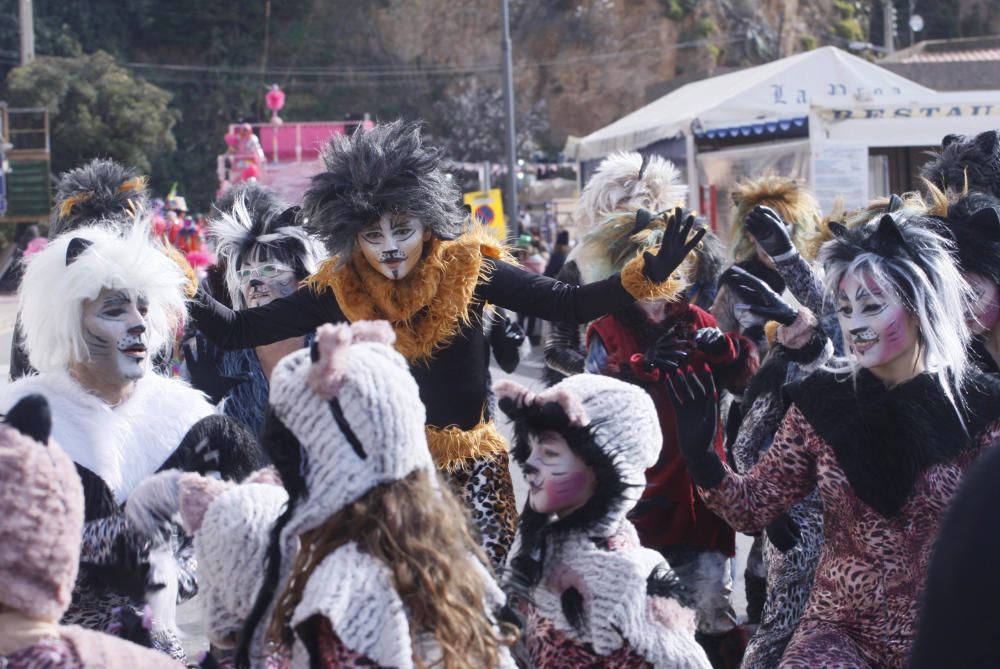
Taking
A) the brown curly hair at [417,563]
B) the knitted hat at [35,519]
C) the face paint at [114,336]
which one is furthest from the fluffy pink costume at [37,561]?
the face paint at [114,336]

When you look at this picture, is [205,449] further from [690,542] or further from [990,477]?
[990,477]

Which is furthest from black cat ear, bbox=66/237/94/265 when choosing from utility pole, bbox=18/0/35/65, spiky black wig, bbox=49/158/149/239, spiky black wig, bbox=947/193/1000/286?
utility pole, bbox=18/0/35/65

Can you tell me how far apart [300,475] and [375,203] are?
1.72 metres

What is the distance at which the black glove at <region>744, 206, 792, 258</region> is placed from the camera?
4.20 m

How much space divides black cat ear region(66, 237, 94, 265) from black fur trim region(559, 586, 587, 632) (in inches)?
64.4

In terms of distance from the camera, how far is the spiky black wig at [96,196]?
5355mm

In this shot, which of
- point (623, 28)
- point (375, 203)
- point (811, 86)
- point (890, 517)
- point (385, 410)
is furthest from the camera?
point (623, 28)

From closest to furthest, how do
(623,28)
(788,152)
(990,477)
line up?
(990,477)
(788,152)
(623,28)

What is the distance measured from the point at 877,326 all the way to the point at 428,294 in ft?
4.76

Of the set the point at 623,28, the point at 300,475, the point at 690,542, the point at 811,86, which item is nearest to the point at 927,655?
the point at 300,475

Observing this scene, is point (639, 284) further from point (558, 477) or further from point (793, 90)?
point (793, 90)

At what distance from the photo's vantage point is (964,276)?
3.93 meters

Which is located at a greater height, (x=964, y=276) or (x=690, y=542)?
(x=964, y=276)

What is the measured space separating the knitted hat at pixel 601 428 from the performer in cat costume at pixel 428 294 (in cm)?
67
